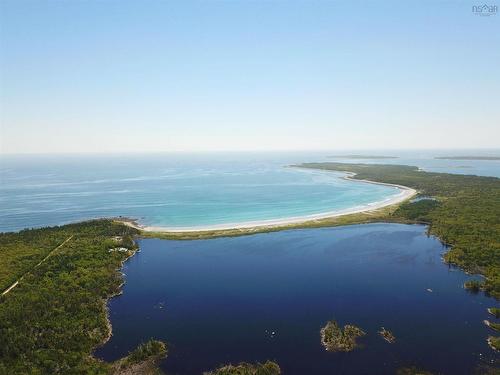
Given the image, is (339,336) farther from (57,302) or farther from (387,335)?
(57,302)

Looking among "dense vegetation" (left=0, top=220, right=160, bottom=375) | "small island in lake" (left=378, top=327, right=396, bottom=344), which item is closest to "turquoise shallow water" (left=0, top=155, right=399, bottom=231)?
"dense vegetation" (left=0, top=220, right=160, bottom=375)

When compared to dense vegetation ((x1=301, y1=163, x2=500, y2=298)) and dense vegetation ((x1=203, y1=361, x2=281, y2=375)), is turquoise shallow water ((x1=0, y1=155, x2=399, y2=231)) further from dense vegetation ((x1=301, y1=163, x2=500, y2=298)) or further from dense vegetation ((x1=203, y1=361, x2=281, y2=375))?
dense vegetation ((x1=203, y1=361, x2=281, y2=375))

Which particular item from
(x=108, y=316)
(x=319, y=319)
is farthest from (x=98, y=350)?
(x=319, y=319)

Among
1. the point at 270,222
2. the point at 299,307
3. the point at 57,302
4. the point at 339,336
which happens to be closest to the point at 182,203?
the point at 270,222

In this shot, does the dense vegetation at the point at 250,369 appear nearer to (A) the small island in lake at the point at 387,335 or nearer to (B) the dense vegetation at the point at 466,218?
(A) the small island in lake at the point at 387,335

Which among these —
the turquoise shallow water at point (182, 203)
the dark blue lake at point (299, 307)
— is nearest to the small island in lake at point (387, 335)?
the dark blue lake at point (299, 307)
